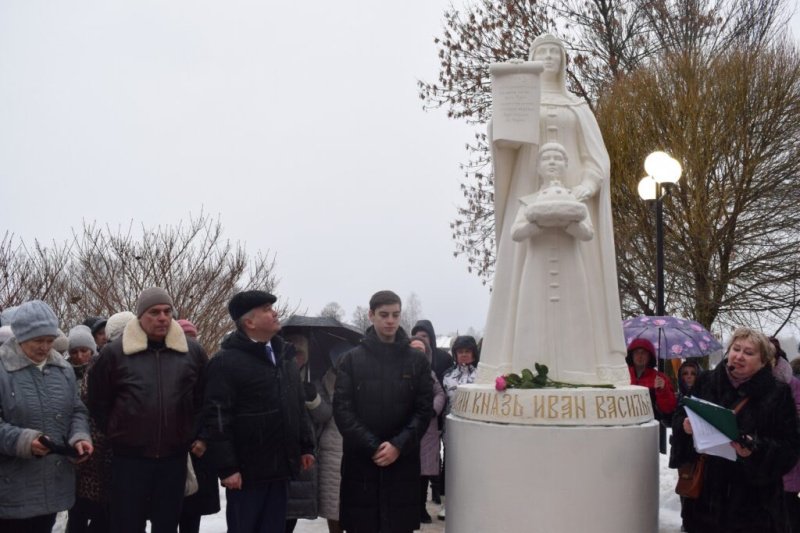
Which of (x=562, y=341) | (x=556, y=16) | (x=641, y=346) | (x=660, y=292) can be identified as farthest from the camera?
(x=556, y=16)

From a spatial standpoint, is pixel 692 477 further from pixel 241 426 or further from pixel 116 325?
pixel 116 325

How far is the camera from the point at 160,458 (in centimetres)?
469

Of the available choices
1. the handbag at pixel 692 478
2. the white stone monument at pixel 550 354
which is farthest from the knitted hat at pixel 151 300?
the handbag at pixel 692 478

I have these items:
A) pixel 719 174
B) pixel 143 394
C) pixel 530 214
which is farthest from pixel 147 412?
pixel 719 174

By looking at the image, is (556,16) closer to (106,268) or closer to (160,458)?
(106,268)

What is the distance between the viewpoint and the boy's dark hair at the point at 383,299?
5074 mm

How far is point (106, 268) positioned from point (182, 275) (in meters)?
1.15

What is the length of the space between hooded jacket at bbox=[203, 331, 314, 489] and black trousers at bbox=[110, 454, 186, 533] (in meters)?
0.39

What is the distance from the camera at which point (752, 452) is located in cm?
431

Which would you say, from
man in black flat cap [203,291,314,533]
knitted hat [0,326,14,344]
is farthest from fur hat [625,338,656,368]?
knitted hat [0,326,14,344]

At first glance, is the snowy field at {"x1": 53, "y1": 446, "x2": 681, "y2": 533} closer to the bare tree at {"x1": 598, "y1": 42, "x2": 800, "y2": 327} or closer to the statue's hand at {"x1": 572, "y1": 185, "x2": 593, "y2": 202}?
the statue's hand at {"x1": 572, "y1": 185, "x2": 593, "y2": 202}

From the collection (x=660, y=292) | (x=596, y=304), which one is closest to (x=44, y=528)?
(x=596, y=304)

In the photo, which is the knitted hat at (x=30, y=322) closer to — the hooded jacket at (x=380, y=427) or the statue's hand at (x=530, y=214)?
the hooded jacket at (x=380, y=427)

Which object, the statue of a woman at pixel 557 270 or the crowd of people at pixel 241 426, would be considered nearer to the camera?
the crowd of people at pixel 241 426
